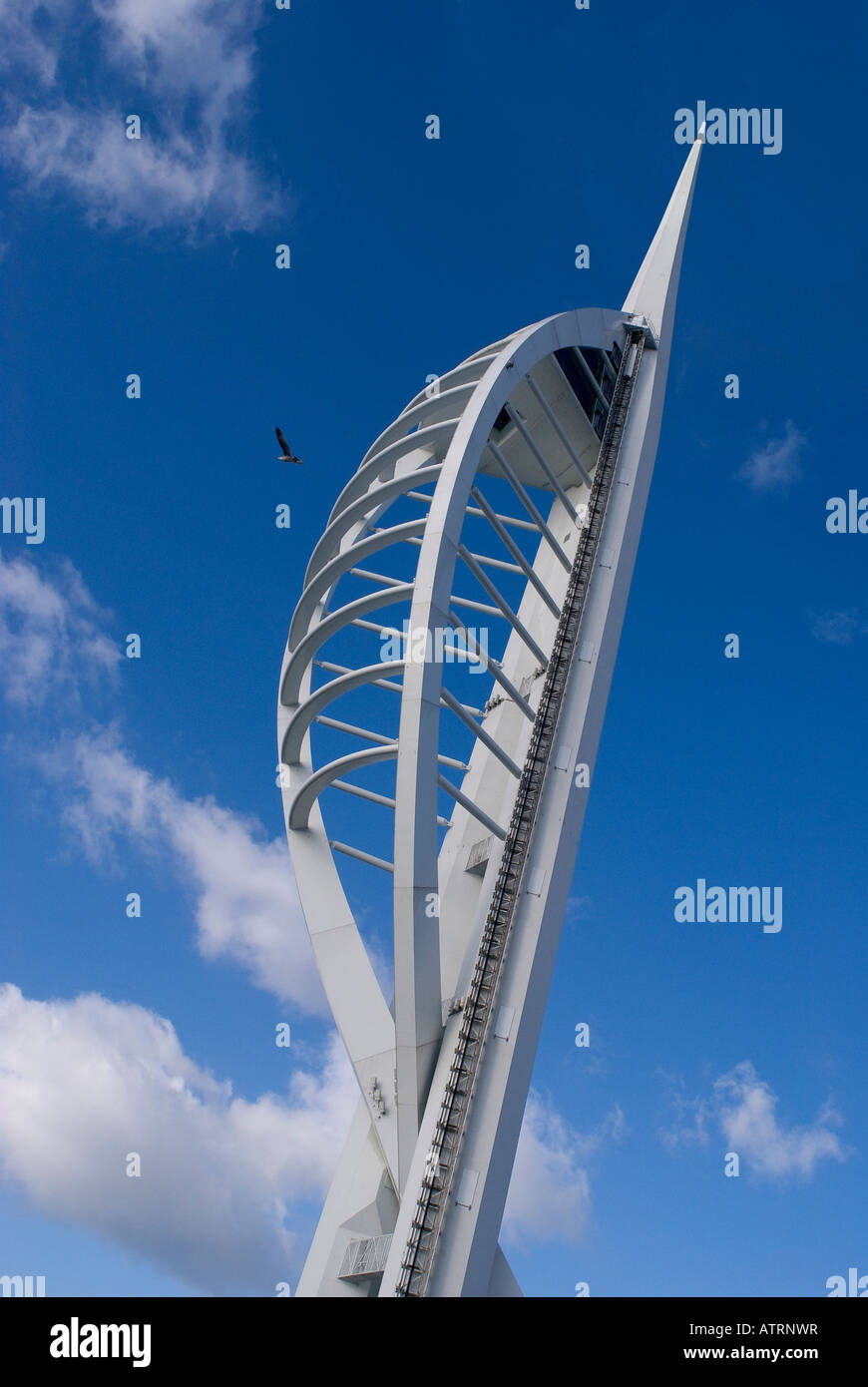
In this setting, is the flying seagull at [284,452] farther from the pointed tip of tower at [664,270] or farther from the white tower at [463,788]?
the pointed tip of tower at [664,270]

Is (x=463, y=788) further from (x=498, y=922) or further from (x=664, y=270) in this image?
(x=664, y=270)

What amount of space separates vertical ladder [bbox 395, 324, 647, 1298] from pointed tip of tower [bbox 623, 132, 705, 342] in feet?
18.0

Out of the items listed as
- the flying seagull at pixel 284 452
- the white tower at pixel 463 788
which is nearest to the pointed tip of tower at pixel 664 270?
the white tower at pixel 463 788

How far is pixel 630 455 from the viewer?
2822 centimetres

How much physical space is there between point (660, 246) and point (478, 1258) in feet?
96.0

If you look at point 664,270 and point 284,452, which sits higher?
point 664,270

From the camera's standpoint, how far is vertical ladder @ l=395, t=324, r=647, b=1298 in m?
16.3

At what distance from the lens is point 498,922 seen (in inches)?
767

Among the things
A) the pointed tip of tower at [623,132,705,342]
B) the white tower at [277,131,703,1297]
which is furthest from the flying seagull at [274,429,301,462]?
the pointed tip of tower at [623,132,705,342]

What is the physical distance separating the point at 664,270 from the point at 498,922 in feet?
73.4

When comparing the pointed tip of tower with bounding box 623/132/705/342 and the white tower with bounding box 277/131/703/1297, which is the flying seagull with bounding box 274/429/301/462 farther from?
the pointed tip of tower with bounding box 623/132/705/342

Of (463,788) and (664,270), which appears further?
(664,270)

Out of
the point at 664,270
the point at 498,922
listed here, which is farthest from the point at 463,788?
the point at 664,270
